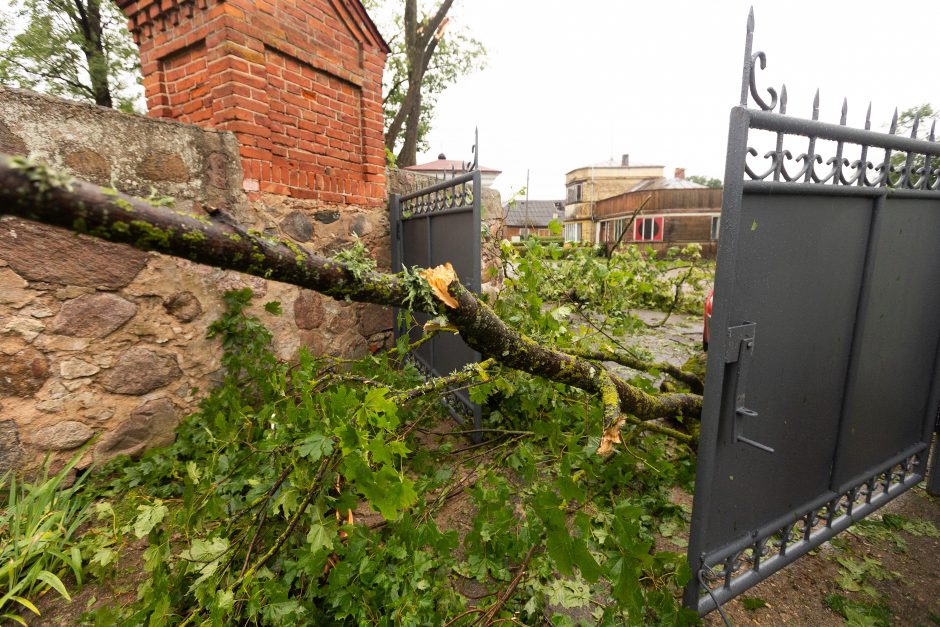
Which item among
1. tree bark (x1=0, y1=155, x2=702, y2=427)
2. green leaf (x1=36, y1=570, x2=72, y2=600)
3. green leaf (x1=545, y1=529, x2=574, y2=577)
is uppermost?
tree bark (x1=0, y1=155, x2=702, y2=427)

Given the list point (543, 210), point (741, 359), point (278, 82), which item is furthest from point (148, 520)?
point (543, 210)

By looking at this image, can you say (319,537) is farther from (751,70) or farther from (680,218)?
(680,218)

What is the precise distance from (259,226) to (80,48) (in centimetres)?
1155

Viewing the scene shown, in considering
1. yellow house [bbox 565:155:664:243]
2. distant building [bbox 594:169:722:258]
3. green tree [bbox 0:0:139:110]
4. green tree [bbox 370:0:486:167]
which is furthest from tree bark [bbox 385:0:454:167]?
yellow house [bbox 565:155:664:243]

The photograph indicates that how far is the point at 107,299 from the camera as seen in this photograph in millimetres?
2631

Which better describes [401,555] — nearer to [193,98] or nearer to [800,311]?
[800,311]

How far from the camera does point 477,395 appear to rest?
254cm

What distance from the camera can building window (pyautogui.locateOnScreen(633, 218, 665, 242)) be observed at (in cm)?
2598

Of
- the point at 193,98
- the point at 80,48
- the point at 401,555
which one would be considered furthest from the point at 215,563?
the point at 80,48

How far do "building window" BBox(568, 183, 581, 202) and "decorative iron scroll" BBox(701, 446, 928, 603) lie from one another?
42.5 metres

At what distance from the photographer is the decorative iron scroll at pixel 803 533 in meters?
1.75

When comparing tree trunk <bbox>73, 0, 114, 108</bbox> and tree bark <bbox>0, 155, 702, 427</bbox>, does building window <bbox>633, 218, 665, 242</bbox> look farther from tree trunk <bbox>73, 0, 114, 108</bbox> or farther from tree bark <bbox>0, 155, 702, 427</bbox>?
tree bark <bbox>0, 155, 702, 427</bbox>

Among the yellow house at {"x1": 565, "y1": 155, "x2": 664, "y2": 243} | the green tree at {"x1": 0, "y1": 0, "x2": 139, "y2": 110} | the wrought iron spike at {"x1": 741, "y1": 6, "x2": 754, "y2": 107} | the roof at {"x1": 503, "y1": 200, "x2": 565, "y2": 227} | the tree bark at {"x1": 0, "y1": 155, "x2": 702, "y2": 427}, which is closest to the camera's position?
the tree bark at {"x1": 0, "y1": 155, "x2": 702, "y2": 427}

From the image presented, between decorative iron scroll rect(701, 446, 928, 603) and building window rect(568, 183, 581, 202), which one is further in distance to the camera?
building window rect(568, 183, 581, 202)
